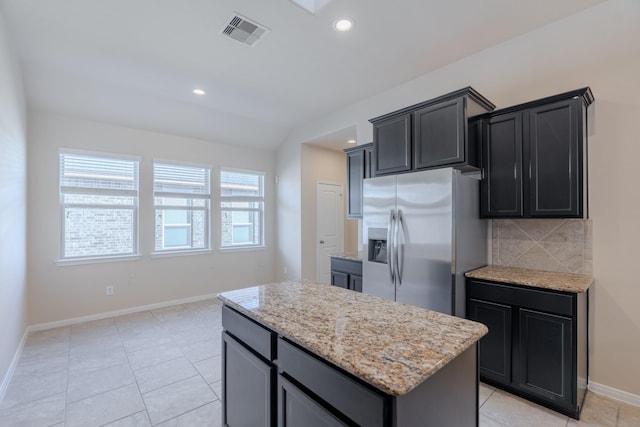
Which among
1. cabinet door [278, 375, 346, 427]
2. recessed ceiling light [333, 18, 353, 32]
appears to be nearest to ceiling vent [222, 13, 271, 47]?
recessed ceiling light [333, 18, 353, 32]

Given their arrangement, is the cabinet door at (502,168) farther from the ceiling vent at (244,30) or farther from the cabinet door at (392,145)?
the ceiling vent at (244,30)

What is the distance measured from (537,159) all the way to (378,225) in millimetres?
1428

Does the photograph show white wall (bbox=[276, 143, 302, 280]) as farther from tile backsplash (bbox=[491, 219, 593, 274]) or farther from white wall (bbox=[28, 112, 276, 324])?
tile backsplash (bbox=[491, 219, 593, 274])

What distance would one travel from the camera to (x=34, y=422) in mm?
2049

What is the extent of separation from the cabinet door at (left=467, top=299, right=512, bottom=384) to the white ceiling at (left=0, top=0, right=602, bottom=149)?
2435 mm

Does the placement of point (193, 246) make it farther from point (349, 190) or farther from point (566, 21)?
point (566, 21)

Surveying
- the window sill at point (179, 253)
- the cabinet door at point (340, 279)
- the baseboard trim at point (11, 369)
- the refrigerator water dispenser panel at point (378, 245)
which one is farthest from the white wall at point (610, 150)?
the window sill at point (179, 253)

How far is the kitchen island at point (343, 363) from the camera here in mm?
955

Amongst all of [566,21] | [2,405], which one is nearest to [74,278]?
[2,405]

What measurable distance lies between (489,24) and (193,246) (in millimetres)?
4926

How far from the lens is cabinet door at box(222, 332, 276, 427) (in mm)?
1396

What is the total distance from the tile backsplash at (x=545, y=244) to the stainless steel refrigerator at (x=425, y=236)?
0.57 ft

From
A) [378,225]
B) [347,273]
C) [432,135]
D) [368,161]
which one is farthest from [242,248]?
[432,135]

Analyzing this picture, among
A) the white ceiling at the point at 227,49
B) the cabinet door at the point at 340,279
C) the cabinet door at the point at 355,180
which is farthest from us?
the cabinet door at the point at 355,180
